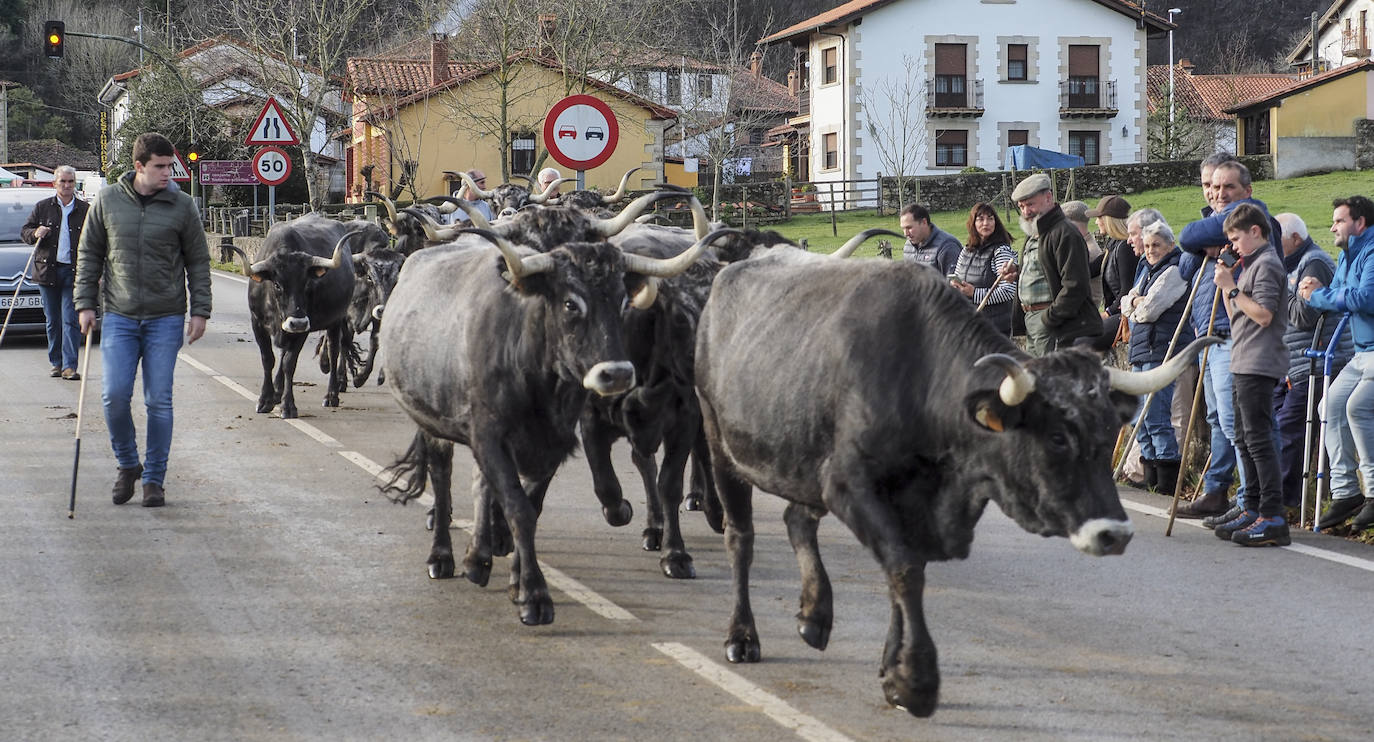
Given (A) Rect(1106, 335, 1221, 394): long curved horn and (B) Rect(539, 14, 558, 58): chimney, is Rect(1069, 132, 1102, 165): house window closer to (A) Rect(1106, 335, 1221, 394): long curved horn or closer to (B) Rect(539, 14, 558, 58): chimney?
(B) Rect(539, 14, 558, 58): chimney

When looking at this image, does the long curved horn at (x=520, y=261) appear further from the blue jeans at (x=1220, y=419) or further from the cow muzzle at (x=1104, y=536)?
the blue jeans at (x=1220, y=419)

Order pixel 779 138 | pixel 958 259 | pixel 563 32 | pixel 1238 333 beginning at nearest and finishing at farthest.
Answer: pixel 1238 333 → pixel 958 259 → pixel 563 32 → pixel 779 138

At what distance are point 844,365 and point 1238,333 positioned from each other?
3947 mm

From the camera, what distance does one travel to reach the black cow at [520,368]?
671 centimetres

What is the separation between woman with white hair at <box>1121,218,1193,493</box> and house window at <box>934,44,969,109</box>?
168ft

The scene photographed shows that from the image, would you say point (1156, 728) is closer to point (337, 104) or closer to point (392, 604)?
point (392, 604)

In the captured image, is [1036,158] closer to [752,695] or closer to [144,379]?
[144,379]

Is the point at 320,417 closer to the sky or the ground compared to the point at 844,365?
closer to the ground

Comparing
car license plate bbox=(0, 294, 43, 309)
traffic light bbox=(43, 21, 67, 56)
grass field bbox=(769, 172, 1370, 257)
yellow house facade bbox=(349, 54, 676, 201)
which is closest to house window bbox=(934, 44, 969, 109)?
yellow house facade bbox=(349, 54, 676, 201)

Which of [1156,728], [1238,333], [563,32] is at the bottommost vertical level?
[1156,728]

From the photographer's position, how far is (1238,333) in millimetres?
8695

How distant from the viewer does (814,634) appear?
6066 millimetres

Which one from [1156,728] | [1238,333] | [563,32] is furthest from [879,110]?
[1156,728]

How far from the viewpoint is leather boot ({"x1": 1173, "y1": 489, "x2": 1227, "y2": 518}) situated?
9484 millimetres
